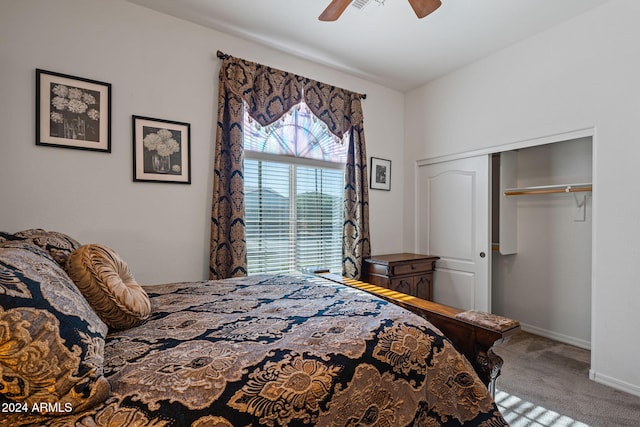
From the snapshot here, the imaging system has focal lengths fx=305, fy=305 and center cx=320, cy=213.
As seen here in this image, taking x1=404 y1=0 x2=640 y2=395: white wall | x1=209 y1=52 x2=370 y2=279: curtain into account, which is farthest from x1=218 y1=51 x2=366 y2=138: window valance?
x1=404 y1=0 x2=640 y2=395: white wall

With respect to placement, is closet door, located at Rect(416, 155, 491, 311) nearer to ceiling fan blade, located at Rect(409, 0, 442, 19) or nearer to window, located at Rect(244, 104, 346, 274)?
window, located at Rect(244, 104, 346, 274)

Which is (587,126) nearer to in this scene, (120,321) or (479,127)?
(479,127)

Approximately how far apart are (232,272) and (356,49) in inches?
96.3

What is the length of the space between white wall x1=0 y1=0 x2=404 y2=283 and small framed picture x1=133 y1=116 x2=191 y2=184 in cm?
5

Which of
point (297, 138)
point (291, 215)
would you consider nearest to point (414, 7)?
point (297, 138)

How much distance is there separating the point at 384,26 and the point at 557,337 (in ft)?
11.7

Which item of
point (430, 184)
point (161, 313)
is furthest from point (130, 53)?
point (430, 184)

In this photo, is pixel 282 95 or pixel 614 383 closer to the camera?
pixel 614 383

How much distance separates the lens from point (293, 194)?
3201 mm

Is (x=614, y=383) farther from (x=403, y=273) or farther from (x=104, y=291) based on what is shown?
(x=104, y=291)

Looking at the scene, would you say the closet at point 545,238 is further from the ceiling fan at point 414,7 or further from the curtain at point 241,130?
the ceiling fan at point 414,7

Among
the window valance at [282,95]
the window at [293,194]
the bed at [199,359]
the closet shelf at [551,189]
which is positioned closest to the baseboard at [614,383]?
the closet shelf at [551,189]

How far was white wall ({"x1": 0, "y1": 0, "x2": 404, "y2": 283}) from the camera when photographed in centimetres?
202

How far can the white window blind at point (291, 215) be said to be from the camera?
296 cm
